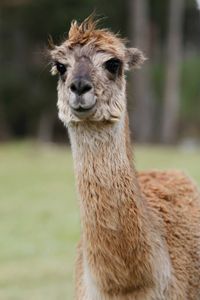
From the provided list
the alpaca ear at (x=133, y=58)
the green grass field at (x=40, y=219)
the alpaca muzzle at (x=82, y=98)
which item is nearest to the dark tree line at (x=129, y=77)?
the green grass field at (x=40, y=219)

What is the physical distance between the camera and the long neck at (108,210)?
23.0 ft

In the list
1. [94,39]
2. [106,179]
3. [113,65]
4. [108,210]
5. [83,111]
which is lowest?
[108,210]

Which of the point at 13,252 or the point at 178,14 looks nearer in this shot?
the point at 13,252

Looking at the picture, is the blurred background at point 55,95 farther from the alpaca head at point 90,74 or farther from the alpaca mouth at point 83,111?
the alpaca mouth at point 83,111

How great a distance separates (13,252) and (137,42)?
25262mm

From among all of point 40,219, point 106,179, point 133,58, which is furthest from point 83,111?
point 40,219

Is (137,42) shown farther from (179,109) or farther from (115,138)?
(115,138)

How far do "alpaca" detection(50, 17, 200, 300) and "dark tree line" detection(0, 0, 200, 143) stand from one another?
94.0 ft

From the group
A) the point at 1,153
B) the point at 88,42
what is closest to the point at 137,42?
the point at 1,153

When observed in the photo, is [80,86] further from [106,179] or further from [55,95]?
[55,95]

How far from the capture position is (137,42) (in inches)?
1512

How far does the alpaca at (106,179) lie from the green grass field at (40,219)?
381 centimetres

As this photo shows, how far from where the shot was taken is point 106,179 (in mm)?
7043

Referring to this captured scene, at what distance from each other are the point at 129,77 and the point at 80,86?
1181 inches
